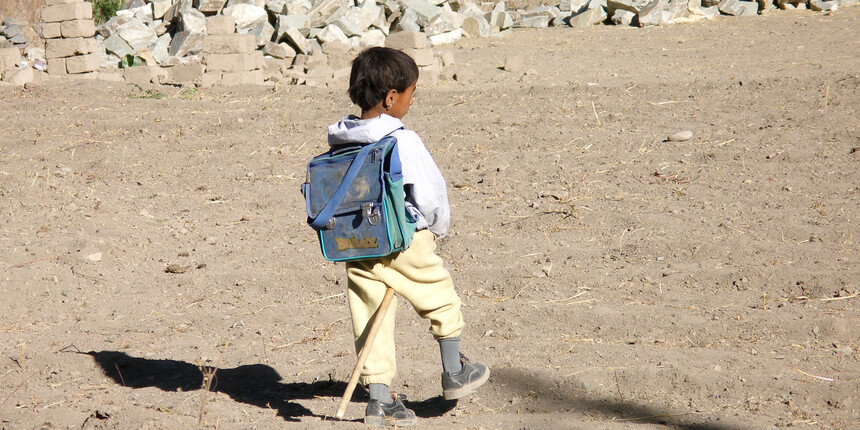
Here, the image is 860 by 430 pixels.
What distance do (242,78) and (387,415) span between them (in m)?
8.81

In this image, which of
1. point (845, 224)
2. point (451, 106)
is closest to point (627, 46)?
point (451, 106)

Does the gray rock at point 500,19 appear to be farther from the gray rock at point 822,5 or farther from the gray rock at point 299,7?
the gray rock at point 822,5

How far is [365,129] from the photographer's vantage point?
2840 millimetres

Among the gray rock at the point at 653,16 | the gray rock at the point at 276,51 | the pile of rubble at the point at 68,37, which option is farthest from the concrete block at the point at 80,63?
the gray rock at the point at 653,16

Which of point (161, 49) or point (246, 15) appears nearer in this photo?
point (161, 49)

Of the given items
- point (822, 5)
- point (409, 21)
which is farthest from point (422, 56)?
point (822, 5)

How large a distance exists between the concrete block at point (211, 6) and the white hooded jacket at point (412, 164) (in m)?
13.0

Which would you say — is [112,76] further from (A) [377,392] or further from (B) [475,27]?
(A) [377,392]

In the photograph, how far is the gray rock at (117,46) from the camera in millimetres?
13672

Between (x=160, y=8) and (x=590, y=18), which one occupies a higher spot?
(x=590, y=18)

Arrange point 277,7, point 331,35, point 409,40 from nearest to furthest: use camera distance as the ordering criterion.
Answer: point 409,40 → point 331,35 → point 277,7

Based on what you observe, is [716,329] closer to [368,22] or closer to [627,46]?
[627,46]

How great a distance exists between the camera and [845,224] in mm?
5180

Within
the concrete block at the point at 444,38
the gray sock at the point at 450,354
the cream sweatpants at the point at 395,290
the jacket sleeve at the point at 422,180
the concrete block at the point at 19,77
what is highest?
the jacket sleeve at the point at 422,180
